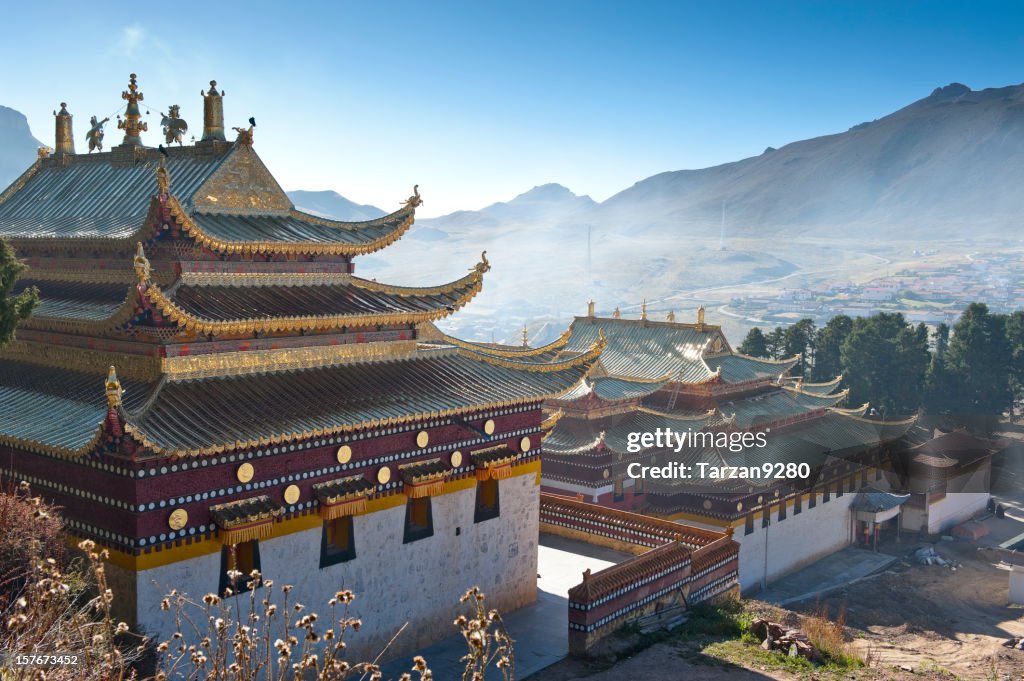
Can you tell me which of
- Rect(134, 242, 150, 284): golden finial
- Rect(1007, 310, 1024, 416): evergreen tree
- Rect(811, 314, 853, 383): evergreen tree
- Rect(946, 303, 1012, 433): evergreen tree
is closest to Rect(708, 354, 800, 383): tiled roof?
Rect(811, 314, 853, 383): evergreen tree

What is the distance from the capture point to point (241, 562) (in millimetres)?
15773

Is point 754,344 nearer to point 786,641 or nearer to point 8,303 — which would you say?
point 786,641

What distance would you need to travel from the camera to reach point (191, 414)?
49.4ft

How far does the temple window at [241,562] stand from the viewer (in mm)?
15383

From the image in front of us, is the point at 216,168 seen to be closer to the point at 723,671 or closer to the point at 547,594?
the point at 547,594

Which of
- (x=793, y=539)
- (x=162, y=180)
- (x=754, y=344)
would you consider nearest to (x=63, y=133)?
(x=162, y=180)

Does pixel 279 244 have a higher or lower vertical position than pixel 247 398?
higher

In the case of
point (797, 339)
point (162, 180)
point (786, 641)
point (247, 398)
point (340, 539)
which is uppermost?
point (162, 180)

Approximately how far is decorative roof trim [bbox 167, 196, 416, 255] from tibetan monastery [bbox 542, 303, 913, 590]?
9.81m

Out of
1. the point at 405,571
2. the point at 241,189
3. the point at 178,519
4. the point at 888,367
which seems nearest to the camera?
the point at 178,519

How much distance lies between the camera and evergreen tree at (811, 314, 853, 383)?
200 feet

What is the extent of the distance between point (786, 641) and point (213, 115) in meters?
16.0

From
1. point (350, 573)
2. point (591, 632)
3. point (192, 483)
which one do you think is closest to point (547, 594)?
point (591, 632)

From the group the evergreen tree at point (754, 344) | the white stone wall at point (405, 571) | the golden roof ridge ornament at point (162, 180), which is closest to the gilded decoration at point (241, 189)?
the golden roof ridge ornament at point (162, 180)
